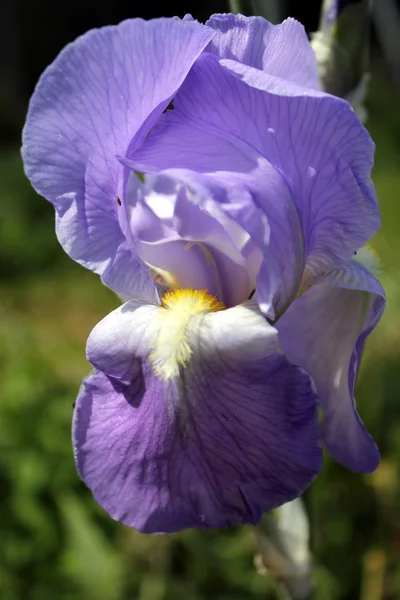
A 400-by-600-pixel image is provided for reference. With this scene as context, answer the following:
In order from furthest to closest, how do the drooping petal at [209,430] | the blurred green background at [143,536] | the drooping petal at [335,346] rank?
the blurred green background at [143,536], the drooping petal at [335,346], the drooping petal at [209,430]

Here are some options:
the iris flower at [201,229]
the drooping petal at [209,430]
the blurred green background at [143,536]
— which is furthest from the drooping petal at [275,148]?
the blurred green background at [143,536]

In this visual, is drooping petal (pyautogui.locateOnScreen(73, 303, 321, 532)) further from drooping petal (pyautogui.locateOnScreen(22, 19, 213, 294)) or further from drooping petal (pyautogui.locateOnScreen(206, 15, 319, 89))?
drooping petal (pyautogui.locateOnScreen(206, 15, 319, 89))

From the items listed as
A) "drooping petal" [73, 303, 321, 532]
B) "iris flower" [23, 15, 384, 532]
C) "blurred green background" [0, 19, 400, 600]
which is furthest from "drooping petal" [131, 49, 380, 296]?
"blurred green background" [0, 19, 400, 600]

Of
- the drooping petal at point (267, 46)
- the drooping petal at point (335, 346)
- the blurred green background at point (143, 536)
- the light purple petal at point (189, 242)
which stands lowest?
the blurred green background at point (143, 536)

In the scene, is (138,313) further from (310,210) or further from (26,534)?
(26,534)

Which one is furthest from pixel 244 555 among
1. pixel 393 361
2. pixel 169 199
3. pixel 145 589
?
pixel 169 199

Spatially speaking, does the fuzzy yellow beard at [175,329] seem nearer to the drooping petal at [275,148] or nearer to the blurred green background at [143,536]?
the drooping petal at [275,148]

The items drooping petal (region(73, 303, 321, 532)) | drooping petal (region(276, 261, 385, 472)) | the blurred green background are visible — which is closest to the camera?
drooping petal (region(73, 303, 321, 532))
